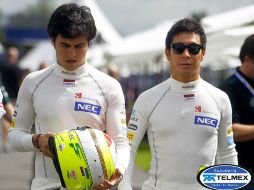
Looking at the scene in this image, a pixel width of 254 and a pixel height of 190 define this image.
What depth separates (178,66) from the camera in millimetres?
5609

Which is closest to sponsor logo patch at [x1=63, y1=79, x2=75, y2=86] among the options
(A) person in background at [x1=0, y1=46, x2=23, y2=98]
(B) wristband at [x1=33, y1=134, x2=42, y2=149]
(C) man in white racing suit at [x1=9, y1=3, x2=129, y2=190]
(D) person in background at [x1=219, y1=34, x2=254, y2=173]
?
(C) man in white racing suit at [x1=9, y1=3, x2=129, y2=190]

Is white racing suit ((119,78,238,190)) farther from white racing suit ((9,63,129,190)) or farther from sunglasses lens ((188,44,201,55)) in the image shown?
white racing suit ((9,63,129,190))

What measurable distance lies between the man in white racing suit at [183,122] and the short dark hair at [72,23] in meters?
0.69

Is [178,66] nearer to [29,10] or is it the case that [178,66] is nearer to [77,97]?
[77,97]

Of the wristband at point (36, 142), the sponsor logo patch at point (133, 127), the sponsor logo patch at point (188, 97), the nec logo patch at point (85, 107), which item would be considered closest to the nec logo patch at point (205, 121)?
the sponsor logo patch at point (188, 97)

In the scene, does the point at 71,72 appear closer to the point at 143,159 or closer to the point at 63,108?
the point at 63,108

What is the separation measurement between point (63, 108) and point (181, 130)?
81 cm

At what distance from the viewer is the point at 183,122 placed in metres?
5.53

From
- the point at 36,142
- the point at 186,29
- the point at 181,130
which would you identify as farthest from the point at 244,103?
the point at 36,142

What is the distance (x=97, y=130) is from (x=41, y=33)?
87.9m

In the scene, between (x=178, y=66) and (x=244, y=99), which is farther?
(x=244, y=99)

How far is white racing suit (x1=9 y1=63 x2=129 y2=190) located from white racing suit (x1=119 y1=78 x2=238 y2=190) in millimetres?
335

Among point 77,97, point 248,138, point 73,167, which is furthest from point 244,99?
point 73,167

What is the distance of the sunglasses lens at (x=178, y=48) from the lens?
5.60 m
